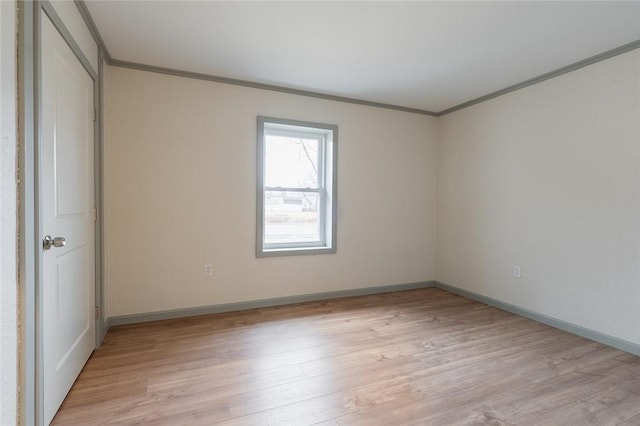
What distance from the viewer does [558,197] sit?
288cm

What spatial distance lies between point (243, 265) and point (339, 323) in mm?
1196

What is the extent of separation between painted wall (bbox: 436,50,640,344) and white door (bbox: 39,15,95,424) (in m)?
3.90

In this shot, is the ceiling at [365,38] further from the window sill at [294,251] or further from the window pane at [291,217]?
the window sill at [294,251]

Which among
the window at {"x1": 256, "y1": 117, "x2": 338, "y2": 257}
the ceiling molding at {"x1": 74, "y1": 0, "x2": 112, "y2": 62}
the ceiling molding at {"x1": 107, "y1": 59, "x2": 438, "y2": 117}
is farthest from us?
the window at {"x1": 256, "y1": 117, "x2": 338, "y2": 257}

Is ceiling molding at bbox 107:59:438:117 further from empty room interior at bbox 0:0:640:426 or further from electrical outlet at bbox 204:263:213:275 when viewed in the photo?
electrical outlet at bbox 204:263:213:275

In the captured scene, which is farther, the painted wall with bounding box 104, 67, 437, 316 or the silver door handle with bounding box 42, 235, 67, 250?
the painted wall with bounding box 104, 67, 437, 316

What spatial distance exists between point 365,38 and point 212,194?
6.70 feet

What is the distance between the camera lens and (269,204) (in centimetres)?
352

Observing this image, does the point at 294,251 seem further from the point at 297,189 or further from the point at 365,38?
the point at 365,38

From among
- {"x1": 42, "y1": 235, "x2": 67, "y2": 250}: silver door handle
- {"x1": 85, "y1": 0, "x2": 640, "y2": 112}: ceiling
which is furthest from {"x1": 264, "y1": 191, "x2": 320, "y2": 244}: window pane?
{"x1": 42, "y1": 235, "x2": 67, "y2": 250}: silver door handle

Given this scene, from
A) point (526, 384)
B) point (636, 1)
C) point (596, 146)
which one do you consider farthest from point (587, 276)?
point (636, 1)

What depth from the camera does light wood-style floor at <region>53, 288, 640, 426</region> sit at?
5.48 feet

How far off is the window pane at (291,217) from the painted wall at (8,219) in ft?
7.70

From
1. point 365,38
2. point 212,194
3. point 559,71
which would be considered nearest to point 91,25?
point 212,194
